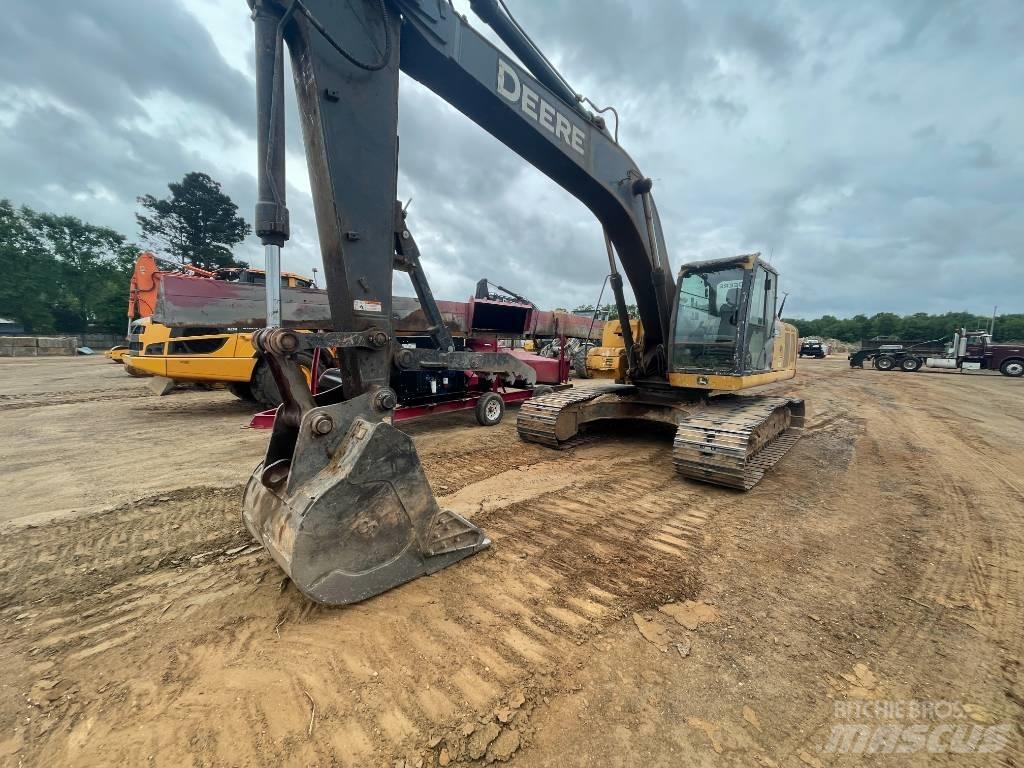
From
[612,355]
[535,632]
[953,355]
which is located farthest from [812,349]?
[535,632]

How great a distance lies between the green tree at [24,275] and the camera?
3033 centimetres

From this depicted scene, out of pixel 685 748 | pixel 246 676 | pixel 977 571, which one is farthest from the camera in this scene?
pixel 977 571

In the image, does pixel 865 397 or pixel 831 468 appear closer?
pixel 831 468

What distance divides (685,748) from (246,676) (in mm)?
1690

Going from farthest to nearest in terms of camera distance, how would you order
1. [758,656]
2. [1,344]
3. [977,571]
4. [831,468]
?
1. [1,344]
2. [831,468]
3. [977,571]
4. [758,656]

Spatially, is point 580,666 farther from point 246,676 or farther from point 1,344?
point 1,344

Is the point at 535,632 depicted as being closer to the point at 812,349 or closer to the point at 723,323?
the point at 723,323

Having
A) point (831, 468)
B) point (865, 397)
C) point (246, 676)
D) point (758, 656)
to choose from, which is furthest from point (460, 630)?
point (865, 397)

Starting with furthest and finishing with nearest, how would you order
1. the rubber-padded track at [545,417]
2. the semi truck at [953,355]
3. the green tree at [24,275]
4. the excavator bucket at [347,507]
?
the green tree at [24,275] < the semi truck at [953,355] < the rubber-padded track at [545,417] < the excavator bucket at [347,507]

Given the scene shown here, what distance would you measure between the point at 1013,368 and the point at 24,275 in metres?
61.6

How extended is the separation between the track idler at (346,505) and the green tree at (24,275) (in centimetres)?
4311

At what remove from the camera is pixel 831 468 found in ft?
15.7

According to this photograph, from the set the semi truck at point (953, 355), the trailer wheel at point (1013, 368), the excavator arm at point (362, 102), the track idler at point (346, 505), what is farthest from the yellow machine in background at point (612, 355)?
the trailer wheel at point (1013, 368)

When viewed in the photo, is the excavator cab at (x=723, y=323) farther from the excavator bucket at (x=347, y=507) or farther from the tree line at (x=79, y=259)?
the tree line at (x=79, y=259)
